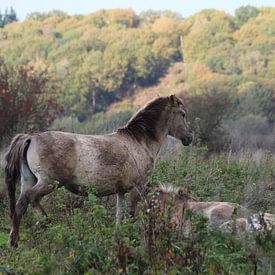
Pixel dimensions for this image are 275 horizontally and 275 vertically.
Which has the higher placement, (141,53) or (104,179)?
(104,179)

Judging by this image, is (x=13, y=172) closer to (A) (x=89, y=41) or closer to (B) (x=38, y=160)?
(B) (x=38, y=160)

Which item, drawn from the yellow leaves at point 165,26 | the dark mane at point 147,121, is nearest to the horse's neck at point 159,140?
the dark mane at point 147,121

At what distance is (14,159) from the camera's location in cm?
822

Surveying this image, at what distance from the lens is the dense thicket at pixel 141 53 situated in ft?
244

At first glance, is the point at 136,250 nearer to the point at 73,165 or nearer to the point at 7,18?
the point at 73,165

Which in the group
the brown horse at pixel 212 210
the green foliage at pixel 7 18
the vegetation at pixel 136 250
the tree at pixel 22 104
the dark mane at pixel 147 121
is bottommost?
the green foliage at pixel 7 18

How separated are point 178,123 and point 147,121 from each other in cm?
64

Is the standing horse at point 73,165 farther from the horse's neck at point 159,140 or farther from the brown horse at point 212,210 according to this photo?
the brown horse at point 212,210

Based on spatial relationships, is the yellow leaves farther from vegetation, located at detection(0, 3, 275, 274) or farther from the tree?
the tree

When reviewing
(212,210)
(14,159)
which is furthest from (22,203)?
(212,210)

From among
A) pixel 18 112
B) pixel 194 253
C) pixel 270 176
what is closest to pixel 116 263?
pixel 194 253

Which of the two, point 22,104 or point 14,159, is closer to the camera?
point 14,159

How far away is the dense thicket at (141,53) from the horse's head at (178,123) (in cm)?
5400

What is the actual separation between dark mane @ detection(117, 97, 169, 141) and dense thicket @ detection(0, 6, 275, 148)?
179ft
